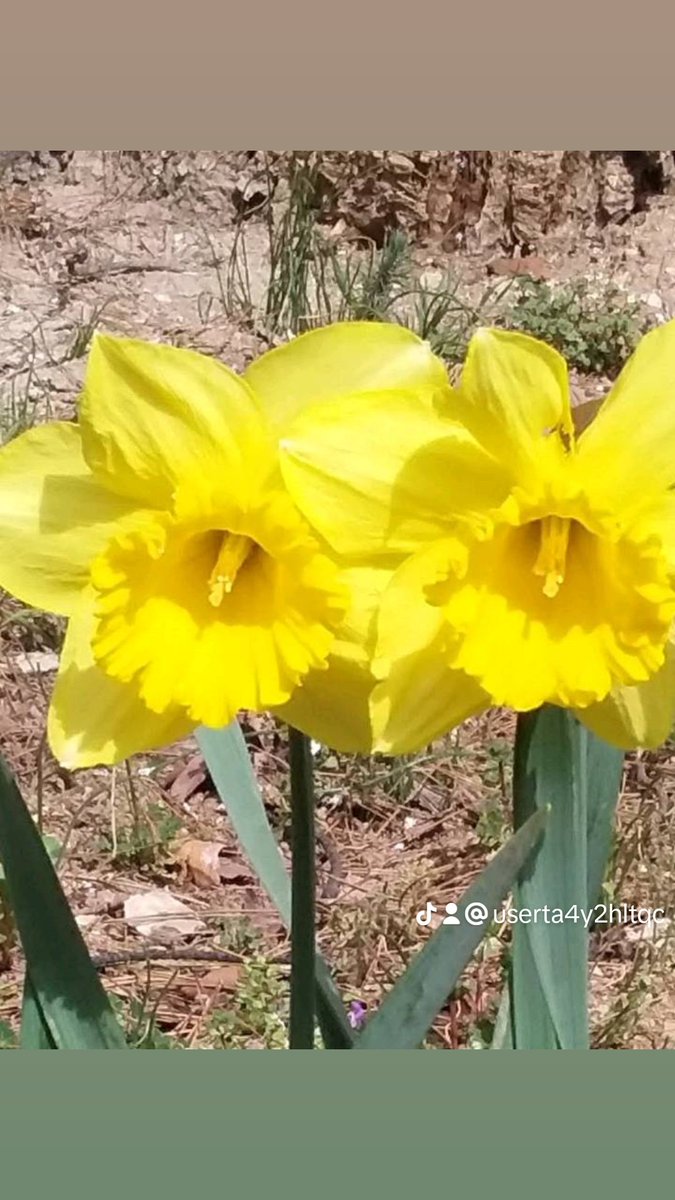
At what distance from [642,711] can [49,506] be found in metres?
0.29

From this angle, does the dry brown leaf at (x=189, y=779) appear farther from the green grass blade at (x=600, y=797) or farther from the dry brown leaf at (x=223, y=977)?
the green grass blade at (x=600, y=797)

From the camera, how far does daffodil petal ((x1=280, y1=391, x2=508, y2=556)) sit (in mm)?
551

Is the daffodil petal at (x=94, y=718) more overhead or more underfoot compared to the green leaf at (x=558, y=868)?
more overhead

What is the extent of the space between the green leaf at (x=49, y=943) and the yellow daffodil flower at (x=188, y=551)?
41 mm

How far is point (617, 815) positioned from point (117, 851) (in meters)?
0.30

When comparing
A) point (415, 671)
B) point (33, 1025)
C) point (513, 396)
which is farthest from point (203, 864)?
point (513, 396)

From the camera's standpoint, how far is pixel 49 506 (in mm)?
586

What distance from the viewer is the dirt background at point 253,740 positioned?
719 millimetres

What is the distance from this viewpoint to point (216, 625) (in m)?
0.60

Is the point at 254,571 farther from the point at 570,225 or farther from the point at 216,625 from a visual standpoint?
the point at 570,225

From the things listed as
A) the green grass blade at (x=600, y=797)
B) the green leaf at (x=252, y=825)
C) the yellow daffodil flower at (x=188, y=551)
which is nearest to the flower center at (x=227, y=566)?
the yellow daffodil flower at (x=188, y=551)

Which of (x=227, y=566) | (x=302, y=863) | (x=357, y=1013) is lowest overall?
(x=357, y=1013)

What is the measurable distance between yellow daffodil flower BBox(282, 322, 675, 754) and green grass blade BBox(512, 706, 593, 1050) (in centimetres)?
5

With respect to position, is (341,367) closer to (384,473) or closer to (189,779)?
(384,473)
